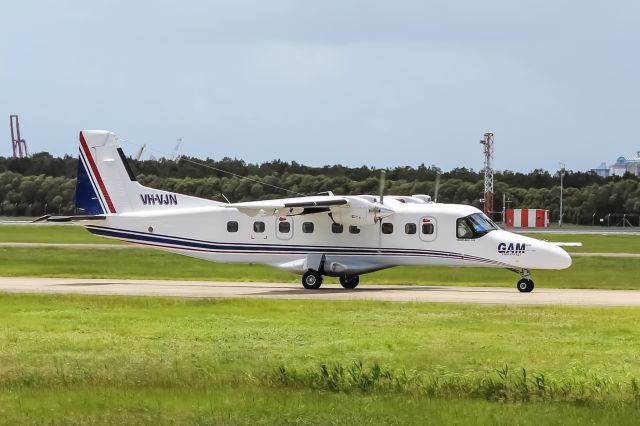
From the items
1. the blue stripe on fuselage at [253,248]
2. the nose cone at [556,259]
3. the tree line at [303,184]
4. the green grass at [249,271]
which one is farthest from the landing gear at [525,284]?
the tree line at [303,184]

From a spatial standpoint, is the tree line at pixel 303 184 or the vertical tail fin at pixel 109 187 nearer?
the vertical tail fin at pixel 109 187

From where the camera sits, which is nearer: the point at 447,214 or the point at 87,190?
the point at 447,214

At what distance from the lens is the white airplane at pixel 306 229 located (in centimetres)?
3144

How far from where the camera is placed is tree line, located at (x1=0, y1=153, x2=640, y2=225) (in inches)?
2628

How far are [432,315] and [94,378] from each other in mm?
9837

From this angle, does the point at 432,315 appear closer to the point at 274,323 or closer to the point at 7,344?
the point at 274,323

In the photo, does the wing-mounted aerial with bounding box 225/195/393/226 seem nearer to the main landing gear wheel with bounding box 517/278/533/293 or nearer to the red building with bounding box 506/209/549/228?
the main landing gear wheel with bounding box 517/278/533/293

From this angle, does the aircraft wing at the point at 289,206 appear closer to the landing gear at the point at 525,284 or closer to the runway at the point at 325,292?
the runway at the point at 325,292

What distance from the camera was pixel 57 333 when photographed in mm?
19250

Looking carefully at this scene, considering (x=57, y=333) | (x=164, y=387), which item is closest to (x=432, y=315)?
(x=57, y=333)

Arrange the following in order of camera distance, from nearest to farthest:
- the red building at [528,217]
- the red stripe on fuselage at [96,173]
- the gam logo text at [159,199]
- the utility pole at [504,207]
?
the gam logo text at [159,199], the red stripe on fuselage at [96,173], the utility pole at [504,207], the red building at [528,217]

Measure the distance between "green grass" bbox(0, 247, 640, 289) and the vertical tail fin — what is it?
13.7ft

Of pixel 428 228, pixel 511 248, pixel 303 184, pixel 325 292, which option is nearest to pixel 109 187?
pixel 325 292

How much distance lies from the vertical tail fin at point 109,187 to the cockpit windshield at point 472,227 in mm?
8566
